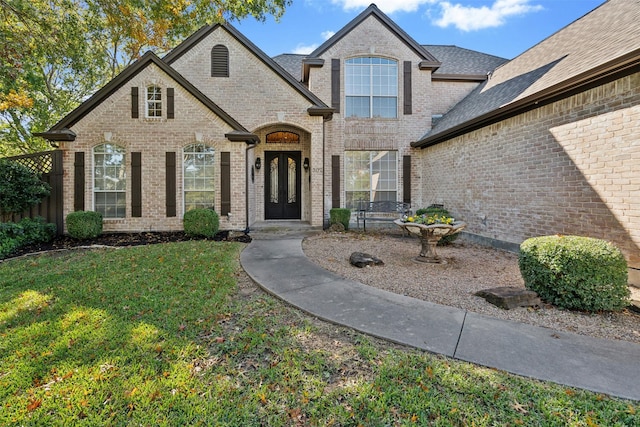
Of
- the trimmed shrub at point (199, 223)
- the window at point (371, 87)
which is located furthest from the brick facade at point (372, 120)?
the trimmed shrub at point (199, 223)

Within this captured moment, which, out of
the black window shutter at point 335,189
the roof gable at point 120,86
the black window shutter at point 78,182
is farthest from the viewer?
the black window shutter at point 335,189

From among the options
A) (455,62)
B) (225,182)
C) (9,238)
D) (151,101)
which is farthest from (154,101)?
(455,62)

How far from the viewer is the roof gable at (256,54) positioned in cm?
990

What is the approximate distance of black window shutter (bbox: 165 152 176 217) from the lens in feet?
28.9

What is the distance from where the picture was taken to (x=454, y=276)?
508cm

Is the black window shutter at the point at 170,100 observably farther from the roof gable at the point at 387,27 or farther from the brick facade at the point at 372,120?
the roof gable at the point at 387,27

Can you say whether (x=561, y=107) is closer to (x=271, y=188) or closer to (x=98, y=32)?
(x=271, y=188)

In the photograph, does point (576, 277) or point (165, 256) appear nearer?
point (576, 277)

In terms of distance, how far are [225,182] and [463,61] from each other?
1200 cm

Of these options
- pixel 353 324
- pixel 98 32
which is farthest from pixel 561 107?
pixel 98 32

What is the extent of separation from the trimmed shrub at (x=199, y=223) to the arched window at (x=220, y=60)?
525 centimetres

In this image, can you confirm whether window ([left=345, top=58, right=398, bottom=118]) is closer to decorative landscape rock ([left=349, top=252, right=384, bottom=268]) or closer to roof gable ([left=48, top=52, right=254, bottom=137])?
roof gable ([left=48, top=52, right=254, bottom=137])

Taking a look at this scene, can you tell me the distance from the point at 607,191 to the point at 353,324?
194 inches

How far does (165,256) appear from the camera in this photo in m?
6.18
